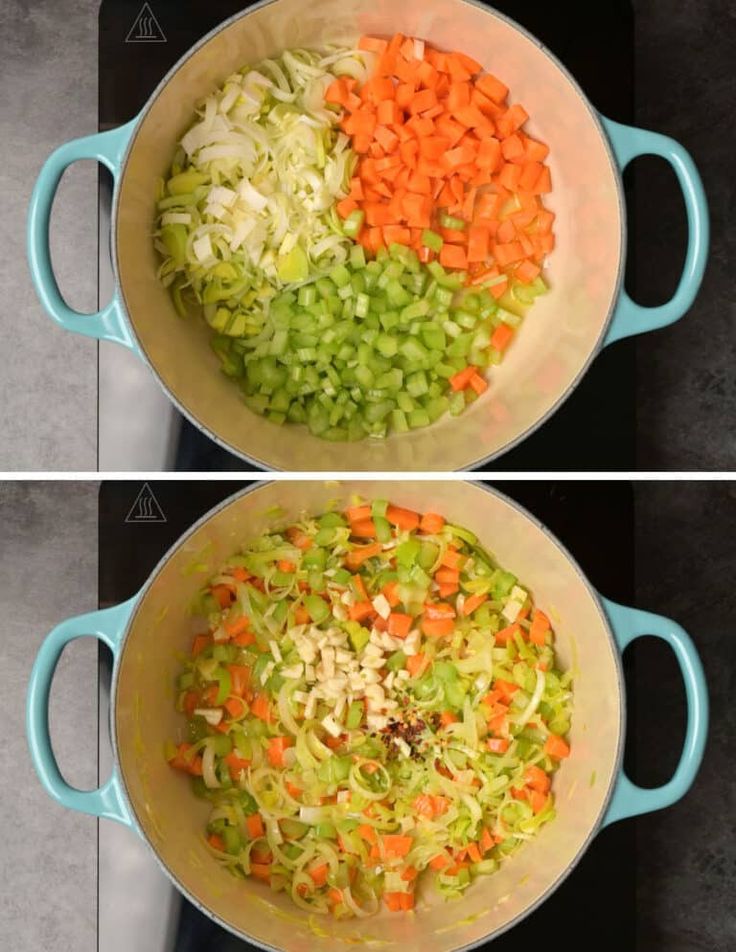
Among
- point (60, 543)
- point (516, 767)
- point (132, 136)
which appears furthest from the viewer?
point (60, 543)

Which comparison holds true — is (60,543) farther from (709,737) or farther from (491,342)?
(709,737)

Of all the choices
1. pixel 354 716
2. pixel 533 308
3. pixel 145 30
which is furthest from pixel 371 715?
pixel 145 30

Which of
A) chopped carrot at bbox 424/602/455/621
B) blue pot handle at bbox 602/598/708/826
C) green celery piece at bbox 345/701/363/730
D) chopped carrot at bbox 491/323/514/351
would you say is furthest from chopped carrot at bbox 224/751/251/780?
chopped carrot at bbox 491/323/514/351

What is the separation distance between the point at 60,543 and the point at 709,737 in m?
0.69

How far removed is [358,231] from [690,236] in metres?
0.29

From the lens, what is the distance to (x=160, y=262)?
93 cm

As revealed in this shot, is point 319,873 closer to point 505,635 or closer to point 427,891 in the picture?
point 427,891

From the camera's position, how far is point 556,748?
94 cm

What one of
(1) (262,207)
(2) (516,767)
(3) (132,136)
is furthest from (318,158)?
(2) (516,767)

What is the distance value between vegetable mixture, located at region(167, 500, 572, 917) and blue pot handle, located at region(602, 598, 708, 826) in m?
0.08

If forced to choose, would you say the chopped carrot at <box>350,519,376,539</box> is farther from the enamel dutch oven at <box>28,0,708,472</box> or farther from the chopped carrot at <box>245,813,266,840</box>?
the chopped carrot at <box>245,813,266,840</box>

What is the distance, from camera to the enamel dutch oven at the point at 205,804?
85 cm

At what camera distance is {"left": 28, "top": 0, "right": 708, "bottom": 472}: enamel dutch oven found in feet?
2.78

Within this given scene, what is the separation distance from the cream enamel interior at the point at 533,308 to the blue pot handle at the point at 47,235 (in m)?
0.01
